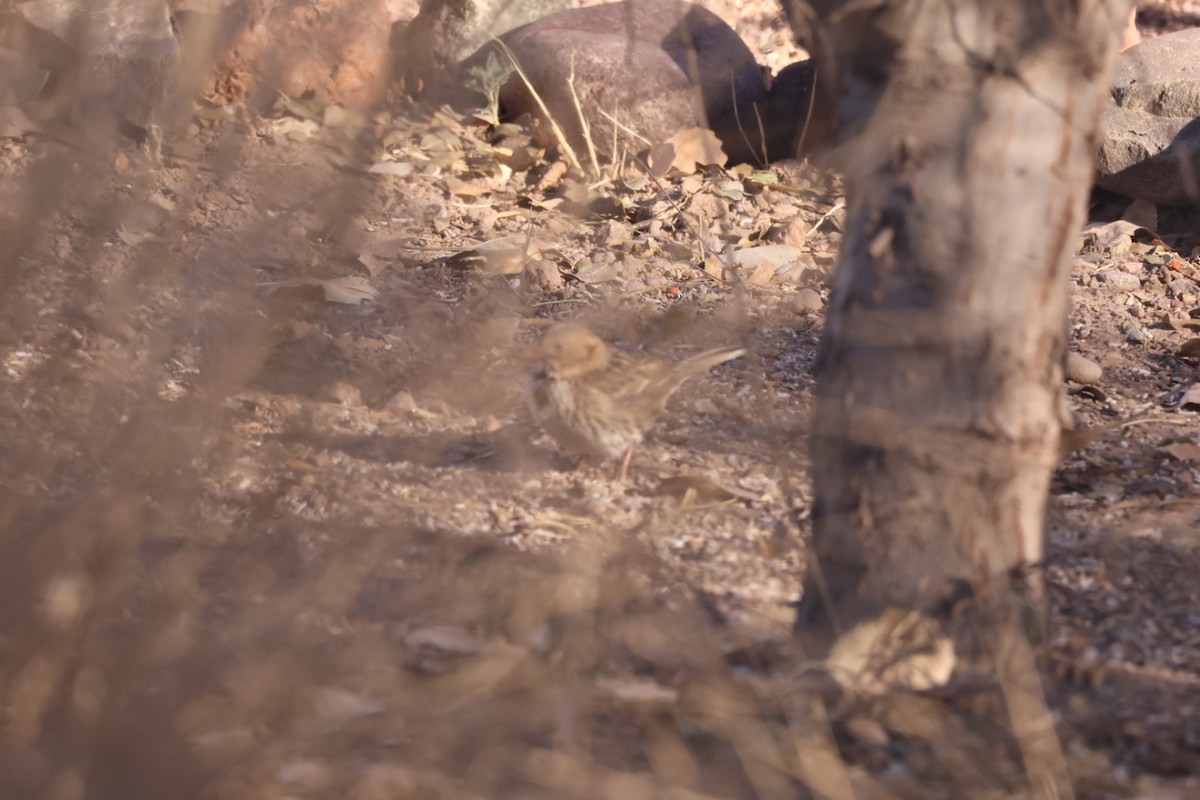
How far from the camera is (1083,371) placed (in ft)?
15.6

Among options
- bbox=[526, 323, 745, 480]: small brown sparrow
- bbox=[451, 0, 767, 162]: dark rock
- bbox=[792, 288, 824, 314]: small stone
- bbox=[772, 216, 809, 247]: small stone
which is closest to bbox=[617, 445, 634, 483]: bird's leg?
bbox=[526, 323, 745, 480]: small brown sparrow

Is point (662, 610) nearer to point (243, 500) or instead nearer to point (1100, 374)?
point (243, 500)

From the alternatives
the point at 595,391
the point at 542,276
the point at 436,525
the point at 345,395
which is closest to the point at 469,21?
the point at 542,276

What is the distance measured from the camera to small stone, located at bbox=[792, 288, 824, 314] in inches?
217

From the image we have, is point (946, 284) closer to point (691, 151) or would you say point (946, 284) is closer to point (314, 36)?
point (314, 36)

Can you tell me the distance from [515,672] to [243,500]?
1316 mm

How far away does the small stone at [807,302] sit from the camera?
18.1 ft

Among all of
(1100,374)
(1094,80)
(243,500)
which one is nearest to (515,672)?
(243,500)

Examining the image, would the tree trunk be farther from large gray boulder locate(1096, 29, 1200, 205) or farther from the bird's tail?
large gray boulder locate(1096, 29, 1200, 205)

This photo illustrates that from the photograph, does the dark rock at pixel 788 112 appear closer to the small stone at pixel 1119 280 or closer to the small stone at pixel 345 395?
the small stone at pixel 1119 280

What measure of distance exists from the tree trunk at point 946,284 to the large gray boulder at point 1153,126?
15.9ft

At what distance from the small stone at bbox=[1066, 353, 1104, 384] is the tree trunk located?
99.8 inches

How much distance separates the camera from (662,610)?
3.01 m

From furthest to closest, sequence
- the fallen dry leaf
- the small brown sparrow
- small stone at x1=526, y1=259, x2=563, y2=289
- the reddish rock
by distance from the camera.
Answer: the fallen dry leaf, small stone at x1=526, y1=259, x2=563, y2=289, the small brown sparrow, the reddish rock
